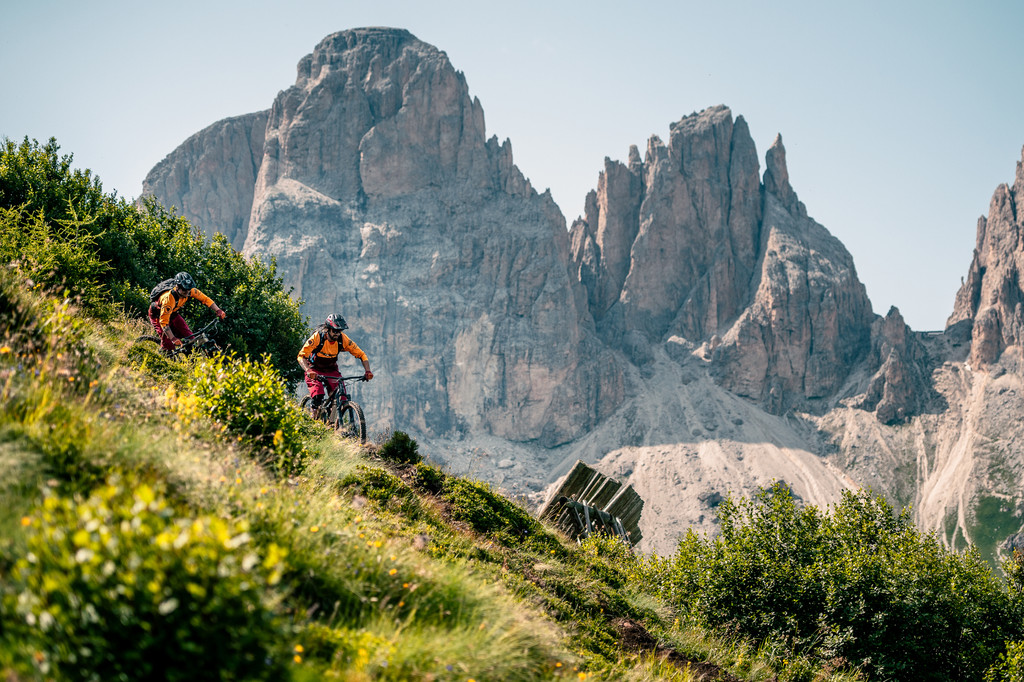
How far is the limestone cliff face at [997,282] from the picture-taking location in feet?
445

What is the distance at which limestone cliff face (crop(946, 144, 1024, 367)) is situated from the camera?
445 ft

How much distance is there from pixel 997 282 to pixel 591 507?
16174cm

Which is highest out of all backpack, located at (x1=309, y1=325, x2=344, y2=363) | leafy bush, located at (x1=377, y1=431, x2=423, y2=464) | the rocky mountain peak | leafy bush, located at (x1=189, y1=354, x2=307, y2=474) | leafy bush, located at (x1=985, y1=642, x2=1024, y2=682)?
the rocky mountain peak

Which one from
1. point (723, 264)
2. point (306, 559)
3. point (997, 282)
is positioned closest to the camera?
point (306, 559)

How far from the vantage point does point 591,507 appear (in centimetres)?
1603

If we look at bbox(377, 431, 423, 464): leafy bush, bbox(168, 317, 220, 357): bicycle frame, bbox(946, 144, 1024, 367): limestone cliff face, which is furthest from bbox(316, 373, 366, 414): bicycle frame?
bbox(946, 144, 1024, 367): limestone cliff face

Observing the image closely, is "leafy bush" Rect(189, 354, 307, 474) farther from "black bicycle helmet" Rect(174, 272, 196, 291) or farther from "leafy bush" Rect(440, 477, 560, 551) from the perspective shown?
"black bicycle helmet" Rect(174, 272, 196, 291)

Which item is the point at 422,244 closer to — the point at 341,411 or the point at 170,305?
the point at 170,305

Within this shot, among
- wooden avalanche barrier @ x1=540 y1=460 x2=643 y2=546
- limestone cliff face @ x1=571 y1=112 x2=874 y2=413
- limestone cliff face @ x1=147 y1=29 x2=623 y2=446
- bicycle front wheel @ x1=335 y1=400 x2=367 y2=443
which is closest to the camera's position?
bicycle front wheel @ x1=335 y1=400 x2=367 y2=443

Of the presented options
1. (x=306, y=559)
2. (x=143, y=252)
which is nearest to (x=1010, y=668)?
(x=306, y=559)

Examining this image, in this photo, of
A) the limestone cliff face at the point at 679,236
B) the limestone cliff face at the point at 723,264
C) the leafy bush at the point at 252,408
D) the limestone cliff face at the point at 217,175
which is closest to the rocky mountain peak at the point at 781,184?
the limestone cliff face at the point at 723,264

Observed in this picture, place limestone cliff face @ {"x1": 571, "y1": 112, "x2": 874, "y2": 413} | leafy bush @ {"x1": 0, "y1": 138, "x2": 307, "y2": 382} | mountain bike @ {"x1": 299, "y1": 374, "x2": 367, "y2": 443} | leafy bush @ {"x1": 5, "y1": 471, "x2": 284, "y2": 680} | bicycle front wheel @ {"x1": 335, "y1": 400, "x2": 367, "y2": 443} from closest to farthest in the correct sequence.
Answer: leafy bush @ {"x1": 5, "y1": 471, "x2": 284, "y2": 680} < mountain bike @ {"x1": 299, "y1": 374, "x2": 367, "y2": 443} < bicycle front wheel @ {"x1": 335, "y1": 400, "x2": 367, "y2": 443} < leafy bush @ {"x1": 0, "y1": 138, "x2": 307, "y2": 382} < limestone cliff face @ {"x1": 571, "y1": 112, "x2": 874, "y2": 413}

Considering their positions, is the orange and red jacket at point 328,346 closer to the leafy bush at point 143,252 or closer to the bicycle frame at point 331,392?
the bicycle frame at point 331,392

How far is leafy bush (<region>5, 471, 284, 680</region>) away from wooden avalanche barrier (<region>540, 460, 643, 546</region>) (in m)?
11.7
